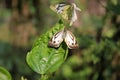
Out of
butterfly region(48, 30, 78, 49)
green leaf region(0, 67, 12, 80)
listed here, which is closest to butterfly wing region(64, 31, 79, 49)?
butterfly region(48, 30, 78, 49)

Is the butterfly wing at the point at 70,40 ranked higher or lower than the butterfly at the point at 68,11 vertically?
lower

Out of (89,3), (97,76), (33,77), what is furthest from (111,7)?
(89,3)

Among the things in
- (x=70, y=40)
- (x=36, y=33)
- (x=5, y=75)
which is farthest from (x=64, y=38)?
(x=36, y=33)

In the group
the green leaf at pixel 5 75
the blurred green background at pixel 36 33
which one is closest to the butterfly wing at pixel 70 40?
the green leaf at pixel 5 75

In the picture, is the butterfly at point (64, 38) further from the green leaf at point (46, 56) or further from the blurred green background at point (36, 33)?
the blurred green background at point (36, 33)

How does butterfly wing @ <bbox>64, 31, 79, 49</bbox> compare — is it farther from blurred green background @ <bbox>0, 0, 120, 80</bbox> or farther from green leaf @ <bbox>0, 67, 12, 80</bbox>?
blurred green background @ <bbox>0, 0, 120, 80</bbox>

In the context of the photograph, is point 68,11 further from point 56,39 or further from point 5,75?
point 5,75

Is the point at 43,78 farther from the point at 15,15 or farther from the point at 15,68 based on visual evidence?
the point at 15,15
